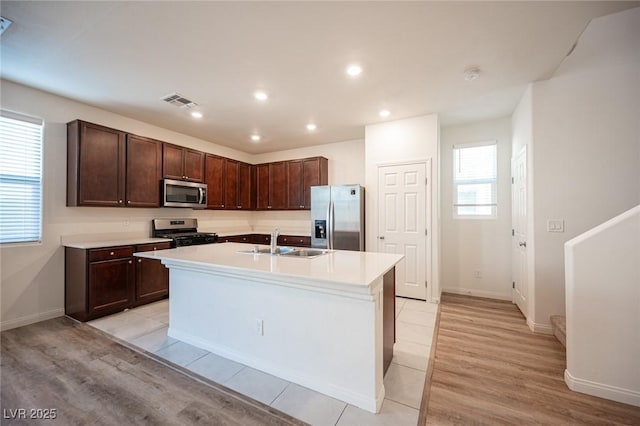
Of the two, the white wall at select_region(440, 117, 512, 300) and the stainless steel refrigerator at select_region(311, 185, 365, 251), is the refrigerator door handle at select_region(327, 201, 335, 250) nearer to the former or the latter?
the stainless steel refrigerator at select_region(311, 185, 365, 251)

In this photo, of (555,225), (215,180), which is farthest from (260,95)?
(555,225)

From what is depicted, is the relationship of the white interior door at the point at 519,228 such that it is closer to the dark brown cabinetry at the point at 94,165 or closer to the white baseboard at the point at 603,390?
the white baseboard at the point at 603,390

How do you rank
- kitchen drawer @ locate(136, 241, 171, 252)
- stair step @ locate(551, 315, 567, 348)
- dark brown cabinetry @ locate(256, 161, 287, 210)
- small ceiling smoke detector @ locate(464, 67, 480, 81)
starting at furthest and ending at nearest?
A: dark brown cabinetry @ locate(256, 161, 287, 210), kitchen drawer @ locate(136, 241, 171, 252), small ceiling smoke detector @ locate(464, 67, 480, 81), stair step @ locate(551, 315, 567, 348)

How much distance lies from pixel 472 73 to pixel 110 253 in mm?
4599

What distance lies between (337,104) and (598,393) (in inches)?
141

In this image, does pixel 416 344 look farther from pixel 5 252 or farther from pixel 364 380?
pixel 5 252

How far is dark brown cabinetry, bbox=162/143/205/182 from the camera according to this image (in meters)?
4.16

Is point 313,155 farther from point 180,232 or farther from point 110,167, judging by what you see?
point 110,167

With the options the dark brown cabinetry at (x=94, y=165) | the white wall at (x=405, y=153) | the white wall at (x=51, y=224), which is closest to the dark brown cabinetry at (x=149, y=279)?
the white wall at (x=51, y=224)

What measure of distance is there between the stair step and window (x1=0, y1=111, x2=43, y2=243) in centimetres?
578

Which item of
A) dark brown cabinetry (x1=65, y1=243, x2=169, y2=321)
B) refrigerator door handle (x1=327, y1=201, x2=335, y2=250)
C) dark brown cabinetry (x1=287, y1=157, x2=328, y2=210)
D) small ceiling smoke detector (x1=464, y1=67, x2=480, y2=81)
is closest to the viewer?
small ceiling smoke detector (x1=464, y1=67, x2=480, y2=81)

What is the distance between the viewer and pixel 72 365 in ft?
7.22

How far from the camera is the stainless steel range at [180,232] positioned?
4.09 metres

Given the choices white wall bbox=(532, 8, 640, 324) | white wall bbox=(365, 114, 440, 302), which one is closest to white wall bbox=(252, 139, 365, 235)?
white wall bbox=(365, 114, 440, 302)
